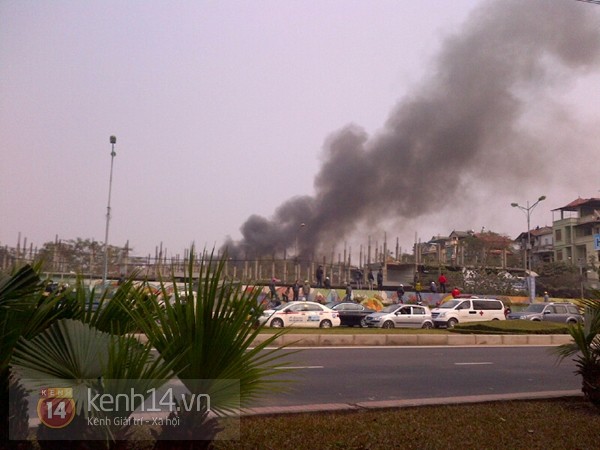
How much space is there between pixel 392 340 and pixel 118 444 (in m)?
13.4

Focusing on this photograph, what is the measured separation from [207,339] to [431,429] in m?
3.11

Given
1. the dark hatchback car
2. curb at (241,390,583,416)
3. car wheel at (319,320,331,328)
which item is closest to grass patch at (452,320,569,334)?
car wheel at (319,320,331,328)

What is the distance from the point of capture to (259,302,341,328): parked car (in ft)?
70.4

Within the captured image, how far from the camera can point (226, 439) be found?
13.7ft

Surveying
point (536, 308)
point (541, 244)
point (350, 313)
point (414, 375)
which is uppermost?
point (541, 244)

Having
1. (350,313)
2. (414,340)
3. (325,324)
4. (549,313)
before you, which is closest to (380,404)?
(414,340)

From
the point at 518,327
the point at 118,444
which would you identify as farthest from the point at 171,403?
the point at 518,327

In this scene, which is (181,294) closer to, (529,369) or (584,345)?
(584,345)

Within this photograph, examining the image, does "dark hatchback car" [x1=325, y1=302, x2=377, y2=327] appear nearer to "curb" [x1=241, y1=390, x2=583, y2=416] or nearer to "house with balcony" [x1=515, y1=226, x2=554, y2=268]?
"curb" [x1=241, y1=390, x2=583, y2=416]

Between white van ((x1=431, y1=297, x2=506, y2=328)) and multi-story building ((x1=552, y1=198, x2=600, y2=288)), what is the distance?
42.0 meters

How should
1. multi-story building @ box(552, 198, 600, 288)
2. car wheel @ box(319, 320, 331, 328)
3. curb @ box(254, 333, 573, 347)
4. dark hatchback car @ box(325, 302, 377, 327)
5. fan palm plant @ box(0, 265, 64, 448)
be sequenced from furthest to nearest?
multi-story building @ box(552, 198, 600, 288)
dark hatchback car @ box(325, 302, 377, 327)
car wheel @ box(319, 320, 331, 328)
curb @ box(254, 333, 573, 347)
fan palm plant @ box(0, 265, 64, 448)

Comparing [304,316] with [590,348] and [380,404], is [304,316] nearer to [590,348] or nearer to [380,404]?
[380,404]

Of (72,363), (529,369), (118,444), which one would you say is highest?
(72,363)

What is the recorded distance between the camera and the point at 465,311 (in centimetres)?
2611
